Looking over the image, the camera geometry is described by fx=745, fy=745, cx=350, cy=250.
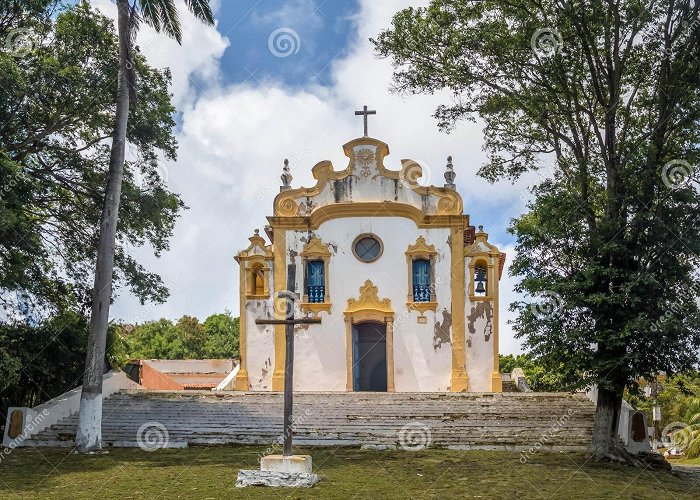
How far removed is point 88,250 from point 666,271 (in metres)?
12.4

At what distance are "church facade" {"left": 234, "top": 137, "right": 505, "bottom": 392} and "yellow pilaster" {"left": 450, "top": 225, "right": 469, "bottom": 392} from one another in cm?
3

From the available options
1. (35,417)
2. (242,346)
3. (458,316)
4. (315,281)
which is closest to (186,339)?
(242,346)

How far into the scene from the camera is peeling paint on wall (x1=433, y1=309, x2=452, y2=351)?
827 inches

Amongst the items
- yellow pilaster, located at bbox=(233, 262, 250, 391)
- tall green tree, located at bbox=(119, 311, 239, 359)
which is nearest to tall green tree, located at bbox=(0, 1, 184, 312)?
yellow pilaster, located at bbox=(233, 262, 250, 391)

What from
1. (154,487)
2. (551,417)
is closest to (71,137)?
(154,487)

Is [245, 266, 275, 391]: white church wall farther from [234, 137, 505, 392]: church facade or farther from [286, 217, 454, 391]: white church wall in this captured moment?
[286, 217, 454, 391]: white church wall

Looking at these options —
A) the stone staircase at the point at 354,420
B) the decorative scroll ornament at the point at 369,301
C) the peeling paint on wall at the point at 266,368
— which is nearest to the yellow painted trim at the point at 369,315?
the decorative scroll ornament at the point at 369,301

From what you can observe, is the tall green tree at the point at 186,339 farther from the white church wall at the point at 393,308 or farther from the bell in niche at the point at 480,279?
the bell in niche at the point at 480,279

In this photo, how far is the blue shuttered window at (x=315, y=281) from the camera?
71.2 ft

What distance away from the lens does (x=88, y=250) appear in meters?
17.3

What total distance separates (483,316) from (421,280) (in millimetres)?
2030

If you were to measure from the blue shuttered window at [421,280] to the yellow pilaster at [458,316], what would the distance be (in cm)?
72

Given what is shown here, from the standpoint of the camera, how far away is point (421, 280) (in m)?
21.5

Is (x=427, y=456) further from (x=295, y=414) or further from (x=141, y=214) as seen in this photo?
(x=141, y=214)
